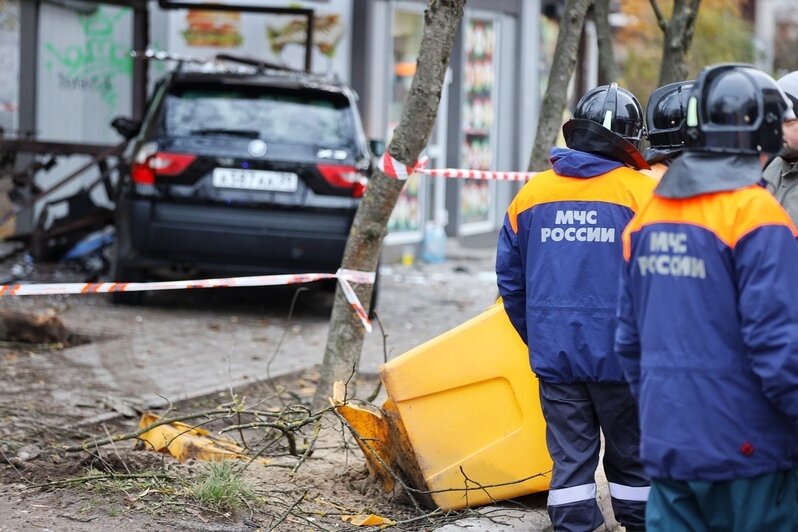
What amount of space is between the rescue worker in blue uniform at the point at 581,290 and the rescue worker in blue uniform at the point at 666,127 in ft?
1.99

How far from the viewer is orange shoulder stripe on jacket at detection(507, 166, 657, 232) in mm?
4273

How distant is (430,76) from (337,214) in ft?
11.0

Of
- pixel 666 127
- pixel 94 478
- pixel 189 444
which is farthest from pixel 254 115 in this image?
pixel 94 478

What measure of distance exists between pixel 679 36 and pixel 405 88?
19.4 feet

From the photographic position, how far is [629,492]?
175 inches

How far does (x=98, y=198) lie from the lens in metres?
14.5

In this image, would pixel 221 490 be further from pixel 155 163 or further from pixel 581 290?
pixel 155 163

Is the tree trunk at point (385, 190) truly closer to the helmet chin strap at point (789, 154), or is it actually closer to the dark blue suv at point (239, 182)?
the helmet chin strap at point (789, 154)

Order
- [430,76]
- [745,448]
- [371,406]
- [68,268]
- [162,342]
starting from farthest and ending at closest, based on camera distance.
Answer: [68,268], [162,342], [430,76], [371,406], [745,448]

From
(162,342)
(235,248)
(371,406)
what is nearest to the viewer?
(371,406)

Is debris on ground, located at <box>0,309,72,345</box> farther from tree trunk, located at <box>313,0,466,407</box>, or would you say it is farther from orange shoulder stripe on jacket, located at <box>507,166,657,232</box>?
orange shoulder stripe on jacket, located at <box>507,166,657,232</box>

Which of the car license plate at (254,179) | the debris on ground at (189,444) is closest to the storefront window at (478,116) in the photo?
the car license plate at (254,179)

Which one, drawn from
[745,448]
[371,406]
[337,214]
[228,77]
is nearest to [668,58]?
[337,214]

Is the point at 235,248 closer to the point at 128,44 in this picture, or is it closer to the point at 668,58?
the point at 668,58
